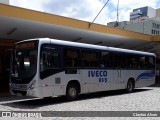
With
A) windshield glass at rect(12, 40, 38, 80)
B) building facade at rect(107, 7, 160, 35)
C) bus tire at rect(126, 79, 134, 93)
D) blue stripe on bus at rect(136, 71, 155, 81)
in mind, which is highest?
building facade at rect(107, 7, 160, 35)

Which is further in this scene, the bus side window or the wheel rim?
the wheel rim

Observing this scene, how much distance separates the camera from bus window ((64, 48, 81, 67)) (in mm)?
13172

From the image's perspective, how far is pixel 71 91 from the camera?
13.6 metres

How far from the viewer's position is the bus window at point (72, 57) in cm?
1317

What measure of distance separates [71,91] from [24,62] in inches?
104

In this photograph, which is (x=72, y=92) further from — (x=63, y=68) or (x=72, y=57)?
(x=72, y=57)

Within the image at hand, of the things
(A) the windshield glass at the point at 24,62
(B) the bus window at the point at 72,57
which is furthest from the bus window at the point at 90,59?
(A) the windshield glass at the point at 24,62

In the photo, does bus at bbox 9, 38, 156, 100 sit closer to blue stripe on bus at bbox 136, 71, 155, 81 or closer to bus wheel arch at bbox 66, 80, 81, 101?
bus wheel arch at bbox 66, 80, 81, 101

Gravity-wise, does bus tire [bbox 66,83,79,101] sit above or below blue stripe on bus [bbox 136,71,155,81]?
below

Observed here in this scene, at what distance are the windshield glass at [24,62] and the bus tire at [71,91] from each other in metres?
2.18

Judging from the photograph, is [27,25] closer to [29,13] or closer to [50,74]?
[29,13]

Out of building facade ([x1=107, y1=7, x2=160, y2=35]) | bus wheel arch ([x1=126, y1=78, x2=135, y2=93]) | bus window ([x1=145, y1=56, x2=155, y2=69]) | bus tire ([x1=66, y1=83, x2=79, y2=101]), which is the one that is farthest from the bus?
building facade ([x1=107, y1=7, x2=160, y2=35])

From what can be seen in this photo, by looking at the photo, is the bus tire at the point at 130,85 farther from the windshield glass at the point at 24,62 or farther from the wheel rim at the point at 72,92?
the windshield glass at the point at 24,62

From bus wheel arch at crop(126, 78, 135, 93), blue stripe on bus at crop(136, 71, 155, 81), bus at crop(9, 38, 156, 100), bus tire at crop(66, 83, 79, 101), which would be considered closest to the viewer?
bus at crop(9, 38, 156, 100)
